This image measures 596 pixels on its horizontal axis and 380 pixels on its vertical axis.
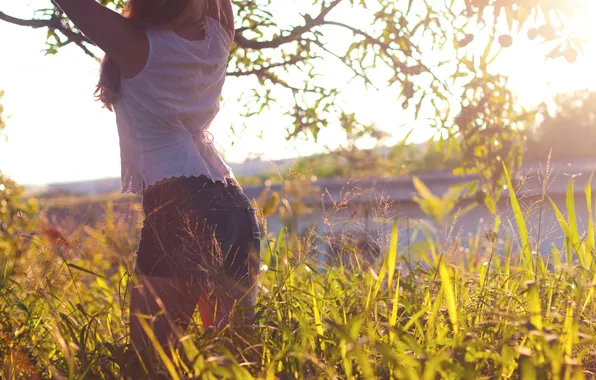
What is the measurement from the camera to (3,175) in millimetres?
4680

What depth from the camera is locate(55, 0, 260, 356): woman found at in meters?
1.82

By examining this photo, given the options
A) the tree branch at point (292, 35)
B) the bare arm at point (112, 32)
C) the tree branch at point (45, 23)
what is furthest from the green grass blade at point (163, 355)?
the tree branch at point (292, 35)

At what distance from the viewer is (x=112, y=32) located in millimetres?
1713

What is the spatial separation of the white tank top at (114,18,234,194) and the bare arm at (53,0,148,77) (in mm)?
29

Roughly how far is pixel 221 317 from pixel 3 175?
3395mm

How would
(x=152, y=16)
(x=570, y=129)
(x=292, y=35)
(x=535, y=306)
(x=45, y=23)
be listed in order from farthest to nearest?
(x=570, y=129) → (x=292, y=35) → (x=45, y=23) → (x=152, y=16) → (x=535, y=306)

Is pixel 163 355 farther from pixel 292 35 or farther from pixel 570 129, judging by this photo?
pixel 570 129

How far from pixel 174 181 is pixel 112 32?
433mm

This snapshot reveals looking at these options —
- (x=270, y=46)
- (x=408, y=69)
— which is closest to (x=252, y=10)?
(x=270, y=46)

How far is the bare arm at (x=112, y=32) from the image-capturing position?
1677 millimetres

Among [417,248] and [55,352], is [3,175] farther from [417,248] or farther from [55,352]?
[417,248]

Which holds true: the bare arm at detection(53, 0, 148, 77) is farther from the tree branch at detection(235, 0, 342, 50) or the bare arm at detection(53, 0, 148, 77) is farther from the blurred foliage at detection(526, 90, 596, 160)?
A: the blurred foliage at detection(526, 90, 596, 160)

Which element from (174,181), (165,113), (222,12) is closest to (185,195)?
(174,181)

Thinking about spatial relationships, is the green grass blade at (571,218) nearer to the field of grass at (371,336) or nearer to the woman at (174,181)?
the field of grass at (371,336)
